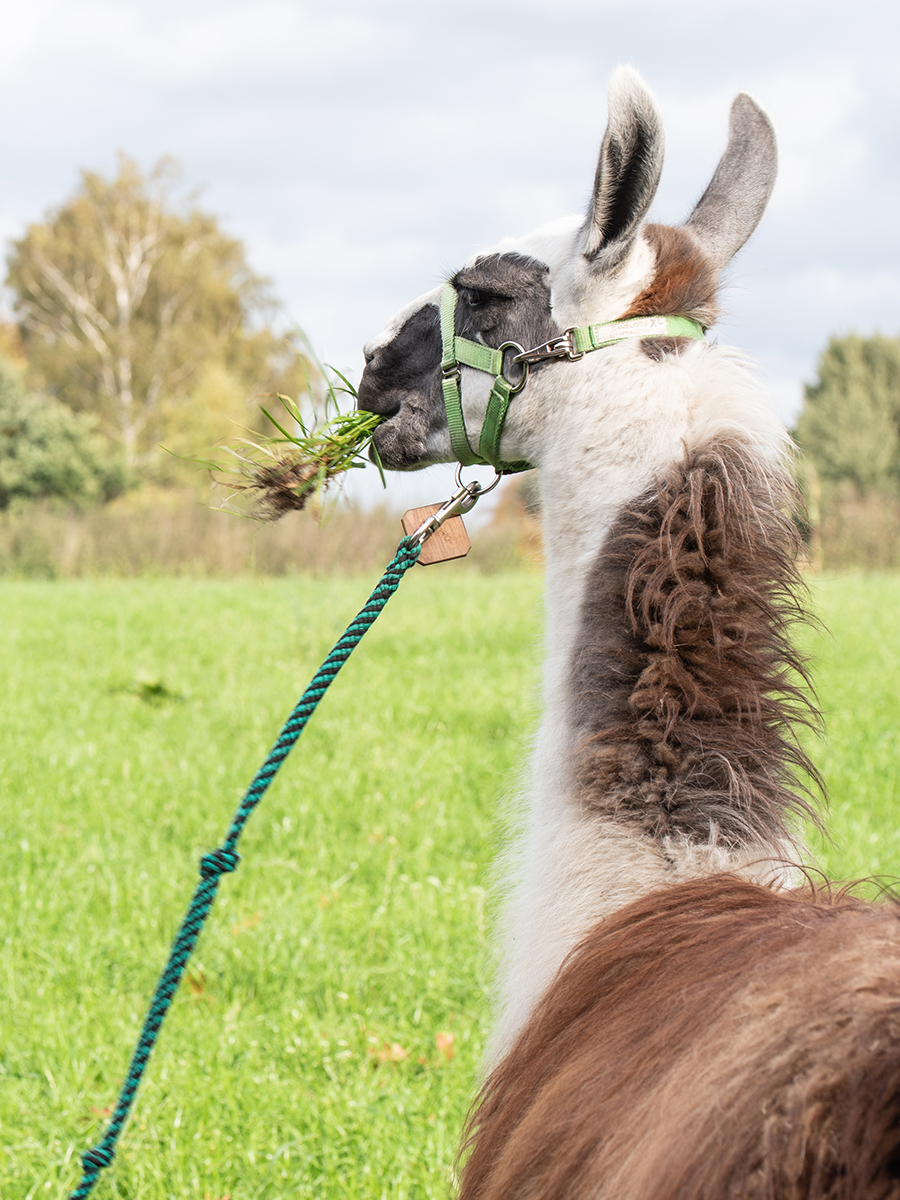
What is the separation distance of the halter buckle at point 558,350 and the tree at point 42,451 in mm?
25464

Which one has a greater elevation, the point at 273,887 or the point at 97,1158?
the point at 97,1158

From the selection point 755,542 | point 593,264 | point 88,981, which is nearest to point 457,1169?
point 755,542

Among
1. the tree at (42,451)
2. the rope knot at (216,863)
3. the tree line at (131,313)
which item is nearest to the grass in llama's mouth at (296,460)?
the rope knot at (216,863)

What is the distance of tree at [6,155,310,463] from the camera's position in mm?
36531

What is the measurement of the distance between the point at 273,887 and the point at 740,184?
313cm

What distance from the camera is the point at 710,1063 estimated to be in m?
1.08

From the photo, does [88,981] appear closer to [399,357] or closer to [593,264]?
[399,357]

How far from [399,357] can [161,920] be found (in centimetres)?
260

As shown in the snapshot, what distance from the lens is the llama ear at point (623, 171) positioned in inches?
65.7

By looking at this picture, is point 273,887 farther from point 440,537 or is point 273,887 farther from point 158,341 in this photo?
point 158,341

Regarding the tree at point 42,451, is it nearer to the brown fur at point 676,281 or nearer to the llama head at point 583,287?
the llama head at point 583,287

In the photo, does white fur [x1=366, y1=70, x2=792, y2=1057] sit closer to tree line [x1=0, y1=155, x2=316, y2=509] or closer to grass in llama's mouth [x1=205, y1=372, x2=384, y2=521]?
grass in llama's mouth [x1=205, y1=372, x2=384, y2=521]

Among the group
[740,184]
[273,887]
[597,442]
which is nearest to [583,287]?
[597,442]

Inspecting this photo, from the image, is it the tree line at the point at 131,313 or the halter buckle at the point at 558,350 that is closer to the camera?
the halter buckle at the point at 558,350
